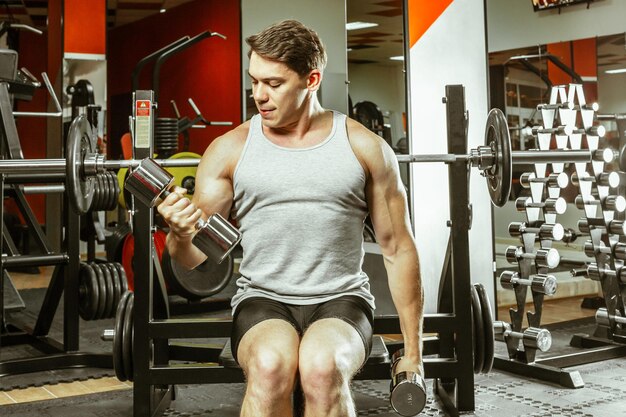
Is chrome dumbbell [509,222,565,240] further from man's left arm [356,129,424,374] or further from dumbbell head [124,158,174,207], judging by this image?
dumbbell head [124,158,174,207]

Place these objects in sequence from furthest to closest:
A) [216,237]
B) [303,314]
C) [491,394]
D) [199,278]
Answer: [199,278] → [491,394] → [303,314] → [216,237]

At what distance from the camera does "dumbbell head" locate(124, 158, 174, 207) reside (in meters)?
1.71

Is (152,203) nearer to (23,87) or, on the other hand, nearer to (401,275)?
(401,275)

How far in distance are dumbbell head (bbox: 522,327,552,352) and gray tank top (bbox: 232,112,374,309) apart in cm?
152

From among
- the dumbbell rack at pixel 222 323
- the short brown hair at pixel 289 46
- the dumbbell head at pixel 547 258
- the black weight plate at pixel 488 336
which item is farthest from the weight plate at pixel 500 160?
the dumbbell head at pixel 547 258

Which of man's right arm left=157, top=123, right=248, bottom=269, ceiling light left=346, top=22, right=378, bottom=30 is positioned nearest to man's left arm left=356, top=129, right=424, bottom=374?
man's right arm left=157, top=123, right=248, bottom=269

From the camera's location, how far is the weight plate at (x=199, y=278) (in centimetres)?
450

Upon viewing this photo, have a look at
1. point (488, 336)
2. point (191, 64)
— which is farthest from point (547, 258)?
point (191, 64)

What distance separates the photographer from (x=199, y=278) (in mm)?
4613

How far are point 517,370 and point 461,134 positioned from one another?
4.12 ft

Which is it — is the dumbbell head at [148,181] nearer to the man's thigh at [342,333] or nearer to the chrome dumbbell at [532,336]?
the man's thigh at [342,333]

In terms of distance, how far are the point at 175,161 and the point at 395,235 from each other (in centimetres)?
85

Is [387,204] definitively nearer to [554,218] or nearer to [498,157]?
[498,157]

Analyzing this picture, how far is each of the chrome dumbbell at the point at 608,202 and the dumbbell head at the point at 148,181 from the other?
2.49m
